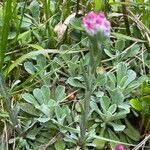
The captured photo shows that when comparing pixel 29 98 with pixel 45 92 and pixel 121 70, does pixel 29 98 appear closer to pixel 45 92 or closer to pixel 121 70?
pixel 45 92

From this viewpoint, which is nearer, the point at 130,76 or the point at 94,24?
the point at 94,24

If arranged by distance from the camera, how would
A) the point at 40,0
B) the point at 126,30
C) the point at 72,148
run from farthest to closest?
the point at 40,0, the point at 126,30, the point at 72,148

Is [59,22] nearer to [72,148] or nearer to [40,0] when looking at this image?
[40,0]

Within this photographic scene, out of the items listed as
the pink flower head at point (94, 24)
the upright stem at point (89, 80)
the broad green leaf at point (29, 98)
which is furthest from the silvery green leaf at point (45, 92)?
the pink flower head at point (94, 24)

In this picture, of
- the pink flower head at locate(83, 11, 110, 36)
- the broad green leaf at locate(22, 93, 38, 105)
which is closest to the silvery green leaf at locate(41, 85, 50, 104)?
the broad green leaf at locate(22, 93, 38, 105)

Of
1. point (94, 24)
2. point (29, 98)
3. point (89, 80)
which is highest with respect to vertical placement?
point (94, 24)

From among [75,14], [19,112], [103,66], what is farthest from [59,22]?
[19,112]

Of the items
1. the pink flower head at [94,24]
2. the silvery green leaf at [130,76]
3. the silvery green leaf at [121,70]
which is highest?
the pink flower head at [94,24]

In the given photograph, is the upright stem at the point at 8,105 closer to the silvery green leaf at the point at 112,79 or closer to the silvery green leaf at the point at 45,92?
the silvery green leaf at the point at 45,92

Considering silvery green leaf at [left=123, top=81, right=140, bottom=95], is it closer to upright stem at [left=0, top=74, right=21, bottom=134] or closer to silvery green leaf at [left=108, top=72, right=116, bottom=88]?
silvery green leaf at [left=108, top=72, right=116, bottom=88]

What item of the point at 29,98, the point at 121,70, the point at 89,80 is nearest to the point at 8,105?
the point at 29,98

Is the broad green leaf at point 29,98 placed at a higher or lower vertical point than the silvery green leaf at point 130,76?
lower
